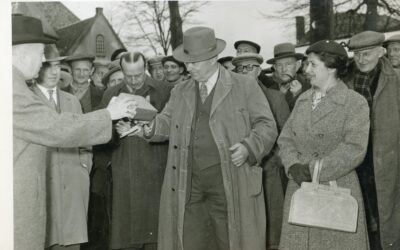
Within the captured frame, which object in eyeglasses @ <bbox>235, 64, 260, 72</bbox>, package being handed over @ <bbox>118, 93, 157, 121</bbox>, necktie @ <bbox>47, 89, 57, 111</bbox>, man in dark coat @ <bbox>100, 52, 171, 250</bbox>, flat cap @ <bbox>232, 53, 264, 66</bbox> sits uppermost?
flat cap @ <bbox>232, 53, 264, 66</bbox>

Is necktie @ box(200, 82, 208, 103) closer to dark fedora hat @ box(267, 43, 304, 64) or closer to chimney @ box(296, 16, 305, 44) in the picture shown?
chimney @ box(296, 16, 305, 44)

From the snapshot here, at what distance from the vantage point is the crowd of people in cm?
322

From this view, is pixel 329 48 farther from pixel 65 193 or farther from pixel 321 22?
pixel 65 193

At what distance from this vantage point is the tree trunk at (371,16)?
5582 millimetres

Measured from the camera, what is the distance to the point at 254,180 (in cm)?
378

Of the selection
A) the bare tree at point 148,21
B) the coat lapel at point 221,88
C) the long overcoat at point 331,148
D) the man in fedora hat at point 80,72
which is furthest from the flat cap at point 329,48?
the man in fedora hat at point 80,72

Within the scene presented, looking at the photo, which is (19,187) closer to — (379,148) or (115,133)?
(115,133)

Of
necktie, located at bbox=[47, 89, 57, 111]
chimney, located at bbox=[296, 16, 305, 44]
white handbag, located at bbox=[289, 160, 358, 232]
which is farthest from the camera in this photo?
chimney, located at bbox=[296, 16, 305, 44]

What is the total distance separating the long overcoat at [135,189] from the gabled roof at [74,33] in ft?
11.6

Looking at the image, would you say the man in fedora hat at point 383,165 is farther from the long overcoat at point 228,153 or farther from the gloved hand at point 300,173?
the gloved hand at point 300,173

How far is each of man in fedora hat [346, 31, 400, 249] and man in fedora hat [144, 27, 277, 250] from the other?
1.29 metres

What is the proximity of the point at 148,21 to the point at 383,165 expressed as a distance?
2.80 m

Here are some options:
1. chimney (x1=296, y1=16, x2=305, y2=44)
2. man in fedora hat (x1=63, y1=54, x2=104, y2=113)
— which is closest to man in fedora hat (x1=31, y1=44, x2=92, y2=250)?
man in fedora hat (x1=63, y1=54, x2=104, y2=113)

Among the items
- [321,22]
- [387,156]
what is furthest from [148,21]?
[387,156]
